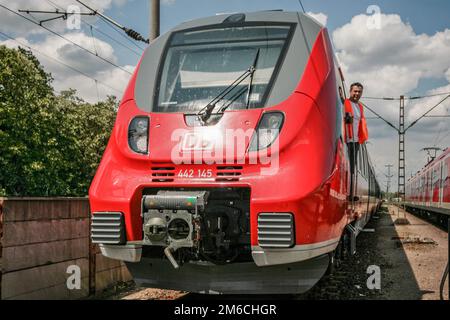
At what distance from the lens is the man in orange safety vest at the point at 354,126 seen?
19.2 ft

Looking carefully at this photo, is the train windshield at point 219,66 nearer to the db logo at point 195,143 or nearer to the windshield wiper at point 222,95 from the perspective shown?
the windshield wiper at point 222,95

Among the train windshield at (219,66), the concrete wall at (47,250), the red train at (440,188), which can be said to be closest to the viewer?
the train windshield at (219,66)

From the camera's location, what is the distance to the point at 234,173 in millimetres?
4297

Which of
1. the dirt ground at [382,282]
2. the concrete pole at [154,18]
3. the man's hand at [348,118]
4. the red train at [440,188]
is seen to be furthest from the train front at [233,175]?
the red train at [440,188]

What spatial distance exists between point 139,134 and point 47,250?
1813mm

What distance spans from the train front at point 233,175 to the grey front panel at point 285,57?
1 centimetres

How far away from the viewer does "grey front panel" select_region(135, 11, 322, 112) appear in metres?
4.66

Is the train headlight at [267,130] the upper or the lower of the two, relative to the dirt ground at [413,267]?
upper

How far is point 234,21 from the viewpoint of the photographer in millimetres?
5344

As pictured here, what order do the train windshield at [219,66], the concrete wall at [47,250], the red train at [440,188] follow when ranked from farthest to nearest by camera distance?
the red train at [440,188]
the concrete wall at [47,250]
the train windshield at [219,66]

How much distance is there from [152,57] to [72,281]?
2.71 m

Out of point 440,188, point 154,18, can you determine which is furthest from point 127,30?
point 440,188

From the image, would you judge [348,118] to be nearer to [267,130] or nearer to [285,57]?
[285,57]
